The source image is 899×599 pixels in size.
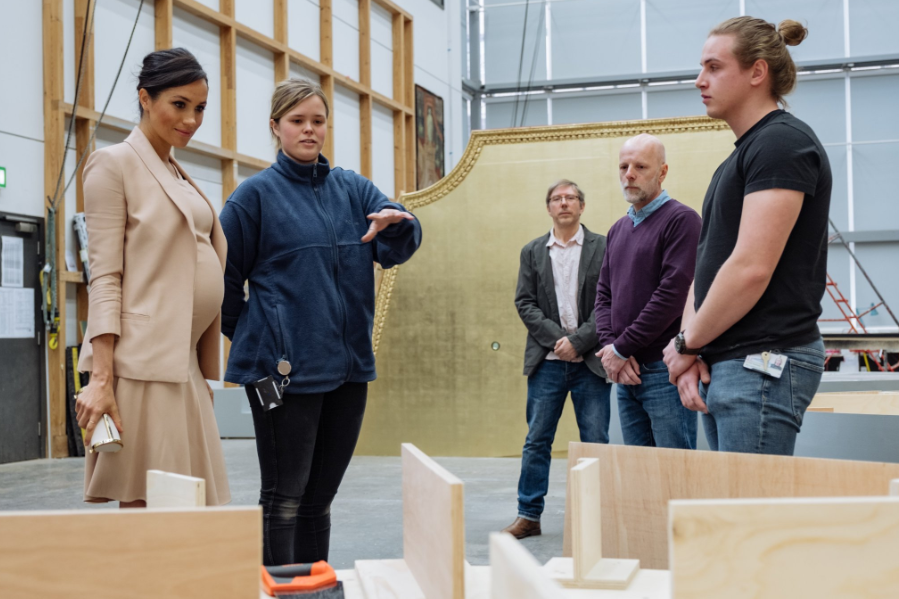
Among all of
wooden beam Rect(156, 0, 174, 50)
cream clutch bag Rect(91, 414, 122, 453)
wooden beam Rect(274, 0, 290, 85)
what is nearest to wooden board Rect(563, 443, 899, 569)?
cream clutch bag Rect(91, 414, 122, 453)

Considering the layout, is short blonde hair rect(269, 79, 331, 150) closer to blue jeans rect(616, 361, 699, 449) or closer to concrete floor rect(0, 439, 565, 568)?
blue jeans rect(616, 361, 699, 449)

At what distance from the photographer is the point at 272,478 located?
7.80 ft

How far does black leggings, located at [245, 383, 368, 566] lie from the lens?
2.38m

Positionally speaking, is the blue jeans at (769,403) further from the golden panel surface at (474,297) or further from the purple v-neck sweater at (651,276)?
the golden panel surface at (474,297)

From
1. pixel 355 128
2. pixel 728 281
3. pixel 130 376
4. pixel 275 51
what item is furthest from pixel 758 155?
pixel 355 128

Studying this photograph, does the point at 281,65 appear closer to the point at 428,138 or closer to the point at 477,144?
the point at 428,138

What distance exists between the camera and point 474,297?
6836 mm

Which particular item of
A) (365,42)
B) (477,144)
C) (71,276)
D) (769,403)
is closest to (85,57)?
(71,276)

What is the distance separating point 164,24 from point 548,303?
666 cm

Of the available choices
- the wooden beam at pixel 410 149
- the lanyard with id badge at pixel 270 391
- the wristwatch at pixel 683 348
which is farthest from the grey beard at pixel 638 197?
the wooden beam at pixel 410 149

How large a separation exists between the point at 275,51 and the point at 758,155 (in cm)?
1018

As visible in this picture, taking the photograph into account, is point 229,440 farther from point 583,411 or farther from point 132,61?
point 583,411

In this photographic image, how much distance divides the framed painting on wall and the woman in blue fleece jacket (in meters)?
12.1

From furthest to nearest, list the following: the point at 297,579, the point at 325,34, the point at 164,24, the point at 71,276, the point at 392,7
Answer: the point at 392,7 < the point at 325,34 < the point at 164,24 < the point at 71,276 < the point at 297,579
